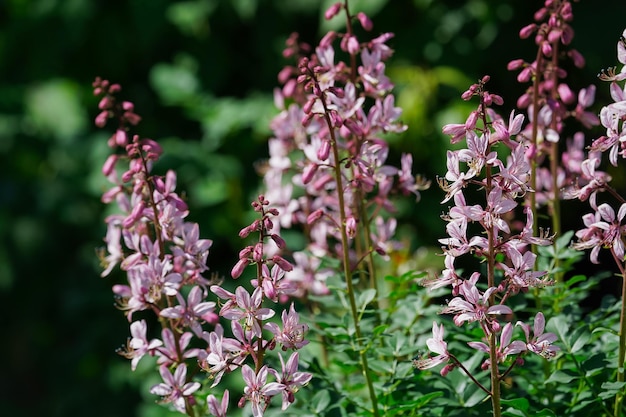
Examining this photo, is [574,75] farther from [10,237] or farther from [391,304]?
[10,237]

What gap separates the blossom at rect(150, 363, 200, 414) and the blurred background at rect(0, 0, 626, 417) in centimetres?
219

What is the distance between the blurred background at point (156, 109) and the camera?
4574 mm

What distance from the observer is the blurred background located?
15.0ft

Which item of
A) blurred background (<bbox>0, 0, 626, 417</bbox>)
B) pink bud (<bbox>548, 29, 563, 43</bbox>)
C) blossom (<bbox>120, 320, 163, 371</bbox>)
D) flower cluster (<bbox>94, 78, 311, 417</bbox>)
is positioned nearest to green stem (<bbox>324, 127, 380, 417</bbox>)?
flower cluster (<bbox>94, 78, 311, 417</bbox>)

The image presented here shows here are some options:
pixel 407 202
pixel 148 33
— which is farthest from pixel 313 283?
pixel 148 33

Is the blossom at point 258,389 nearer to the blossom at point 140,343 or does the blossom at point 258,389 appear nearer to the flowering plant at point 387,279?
the flowering plant at point 387,279

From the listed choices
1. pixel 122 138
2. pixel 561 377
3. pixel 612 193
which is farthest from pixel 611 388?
pixel 122 138

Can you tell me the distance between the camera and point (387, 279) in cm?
211

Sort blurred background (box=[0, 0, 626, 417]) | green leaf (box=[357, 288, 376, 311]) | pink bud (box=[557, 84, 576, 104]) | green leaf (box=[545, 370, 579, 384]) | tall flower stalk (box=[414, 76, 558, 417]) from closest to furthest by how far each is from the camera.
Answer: tall flower stalk (box=[414, 76, 558, 417]), green leaf (box=[545, 370, 579, 384]), green leaf (box=[357, 288, 376, 311]), pink bud (box=[557, 84, 576, 104]), blurred background (box=[0, 0, 626, 417])

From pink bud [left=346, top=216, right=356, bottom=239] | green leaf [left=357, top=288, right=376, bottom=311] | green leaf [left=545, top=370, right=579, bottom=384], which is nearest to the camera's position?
green leaf [left=545, top=370, right=579, bottom=384]

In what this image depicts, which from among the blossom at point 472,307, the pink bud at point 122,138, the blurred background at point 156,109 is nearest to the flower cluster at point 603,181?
the blossom at point 472,307

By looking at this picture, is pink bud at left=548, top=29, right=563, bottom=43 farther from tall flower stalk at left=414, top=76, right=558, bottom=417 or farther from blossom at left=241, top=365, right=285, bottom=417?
blossom at left=241, top=365, right=285, bottom=417

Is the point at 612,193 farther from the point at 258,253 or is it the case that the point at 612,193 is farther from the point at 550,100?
the point at 258,253

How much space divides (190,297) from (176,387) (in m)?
0.18
